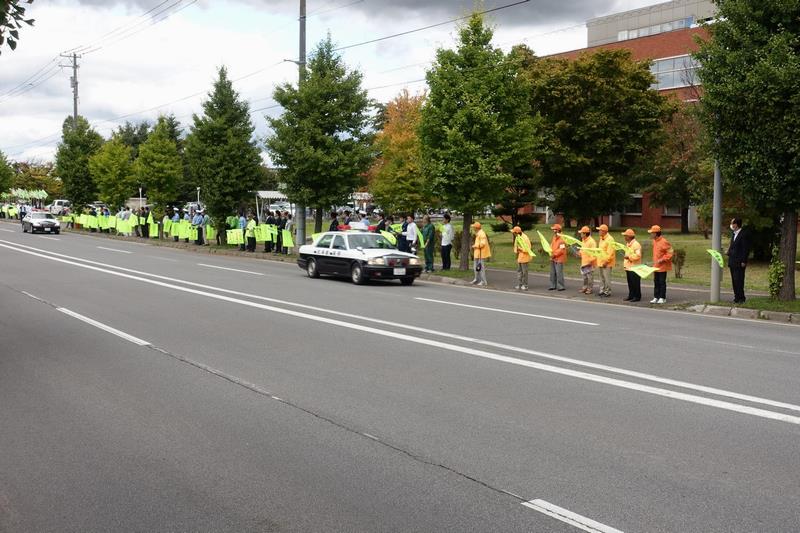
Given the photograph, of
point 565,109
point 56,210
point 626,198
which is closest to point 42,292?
point 565,109

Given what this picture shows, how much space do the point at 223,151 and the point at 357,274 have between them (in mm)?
19148

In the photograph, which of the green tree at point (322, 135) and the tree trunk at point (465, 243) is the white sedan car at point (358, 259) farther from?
the green tree at point (322, 135)

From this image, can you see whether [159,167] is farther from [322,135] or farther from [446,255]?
[446,255]

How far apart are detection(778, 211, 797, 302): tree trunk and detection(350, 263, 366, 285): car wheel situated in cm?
1001

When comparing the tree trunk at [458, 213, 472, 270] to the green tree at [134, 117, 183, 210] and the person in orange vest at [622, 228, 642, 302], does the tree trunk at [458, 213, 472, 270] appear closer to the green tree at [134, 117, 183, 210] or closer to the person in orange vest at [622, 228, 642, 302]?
the person in orange vest at [622, 228, 642, 302]

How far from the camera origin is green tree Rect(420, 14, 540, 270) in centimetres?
2247

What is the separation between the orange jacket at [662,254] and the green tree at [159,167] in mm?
36828

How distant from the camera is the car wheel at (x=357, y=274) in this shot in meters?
19.9

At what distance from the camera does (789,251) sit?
51.1 ft

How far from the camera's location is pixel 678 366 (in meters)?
8.95

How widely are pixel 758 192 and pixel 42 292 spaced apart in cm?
1547

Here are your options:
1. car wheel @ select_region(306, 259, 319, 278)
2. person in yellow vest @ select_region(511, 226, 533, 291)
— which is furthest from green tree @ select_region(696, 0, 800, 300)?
car wheel @ select_region(306, 259, 319, 278)

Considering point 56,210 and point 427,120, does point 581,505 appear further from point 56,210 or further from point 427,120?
point 56,210

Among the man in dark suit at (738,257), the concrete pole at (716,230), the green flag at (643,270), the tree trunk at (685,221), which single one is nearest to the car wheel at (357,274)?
the green flag at (643,270)
